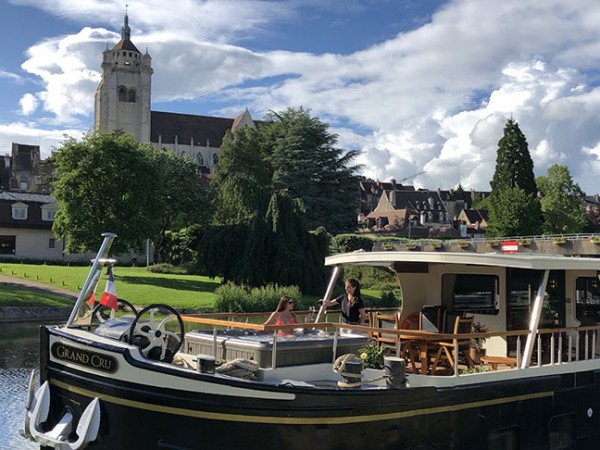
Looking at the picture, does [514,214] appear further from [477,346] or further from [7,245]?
[477,346]

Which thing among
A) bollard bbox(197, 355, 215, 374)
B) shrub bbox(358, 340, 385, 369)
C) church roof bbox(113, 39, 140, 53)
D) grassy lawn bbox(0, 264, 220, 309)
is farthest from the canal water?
church roof bbox(113, 39, 140, 53)

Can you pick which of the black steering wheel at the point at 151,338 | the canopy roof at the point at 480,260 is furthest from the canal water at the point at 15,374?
the canopy roof at the point at 480,260

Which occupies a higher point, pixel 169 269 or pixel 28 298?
pixel 169 269

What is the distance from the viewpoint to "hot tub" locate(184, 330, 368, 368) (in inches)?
334

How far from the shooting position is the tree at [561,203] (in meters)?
77.4

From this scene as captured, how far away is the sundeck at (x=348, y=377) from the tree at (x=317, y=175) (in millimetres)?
43712

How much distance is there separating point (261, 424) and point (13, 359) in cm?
1523

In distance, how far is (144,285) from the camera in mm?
37906

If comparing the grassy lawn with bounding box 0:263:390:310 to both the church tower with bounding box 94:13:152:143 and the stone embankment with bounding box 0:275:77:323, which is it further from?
the church tower with bounding box 94:13:152:143

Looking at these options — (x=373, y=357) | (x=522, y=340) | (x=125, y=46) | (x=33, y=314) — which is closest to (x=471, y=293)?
(x=522, y=340)

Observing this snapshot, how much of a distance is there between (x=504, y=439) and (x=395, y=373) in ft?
7.25

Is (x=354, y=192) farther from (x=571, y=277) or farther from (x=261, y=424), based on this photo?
(x=261, y=424)

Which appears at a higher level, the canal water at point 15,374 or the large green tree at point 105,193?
the large green tree at point 105,193

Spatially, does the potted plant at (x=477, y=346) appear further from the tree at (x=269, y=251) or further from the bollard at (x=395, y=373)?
the tree at (x=269, y=251)
